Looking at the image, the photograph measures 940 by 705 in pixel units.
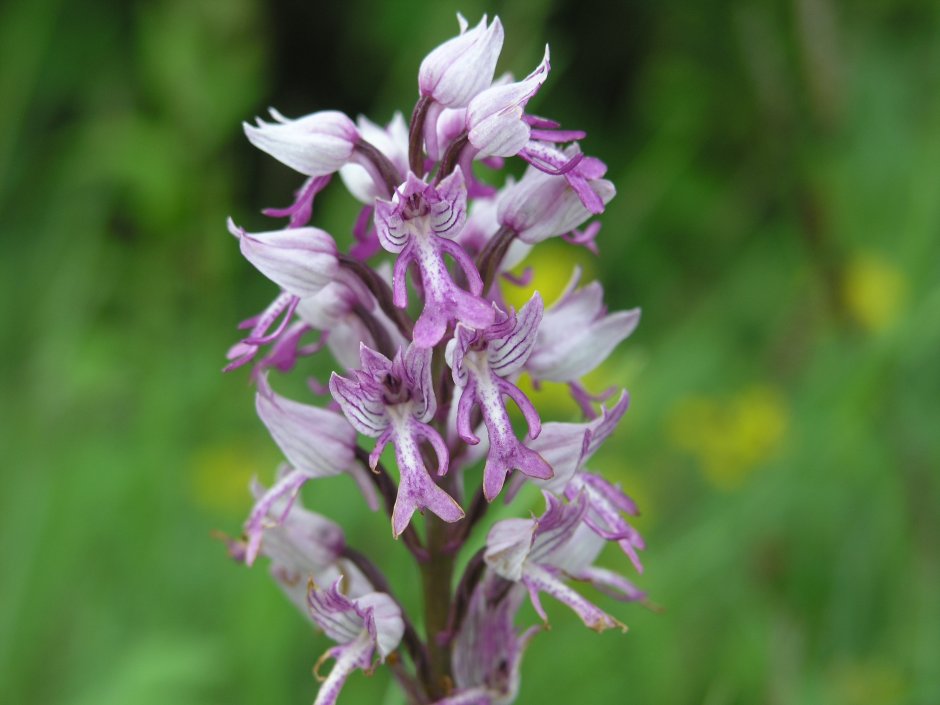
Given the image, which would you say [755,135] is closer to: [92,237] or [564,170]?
[92,237]

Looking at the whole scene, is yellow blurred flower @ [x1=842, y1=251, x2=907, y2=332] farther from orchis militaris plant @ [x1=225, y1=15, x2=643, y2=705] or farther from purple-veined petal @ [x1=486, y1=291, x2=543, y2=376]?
purple-veined petal @ [x1=486, y1=291, x2=543, y2=376]

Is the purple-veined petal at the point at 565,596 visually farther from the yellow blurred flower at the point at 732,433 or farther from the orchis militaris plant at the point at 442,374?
the yellow blurred flower at the point at 732,433

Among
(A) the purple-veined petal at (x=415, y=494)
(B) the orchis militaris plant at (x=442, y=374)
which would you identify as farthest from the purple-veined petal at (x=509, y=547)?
(A) the purple-veined petal at (x=415, y=494)

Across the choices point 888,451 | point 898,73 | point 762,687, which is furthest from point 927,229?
point 898,73

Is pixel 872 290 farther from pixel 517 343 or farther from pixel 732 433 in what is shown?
pixel 517 343

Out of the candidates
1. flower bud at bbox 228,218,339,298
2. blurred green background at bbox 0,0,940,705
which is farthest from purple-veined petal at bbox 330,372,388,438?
blurred green background at bbox 0,0,940,705

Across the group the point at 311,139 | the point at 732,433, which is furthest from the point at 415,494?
the point at 732,433
